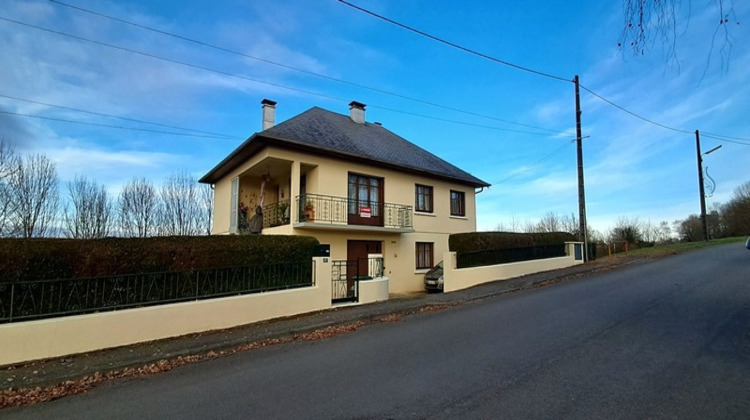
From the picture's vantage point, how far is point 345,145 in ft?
57.7

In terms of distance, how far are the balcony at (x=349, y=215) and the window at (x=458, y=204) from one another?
389cm

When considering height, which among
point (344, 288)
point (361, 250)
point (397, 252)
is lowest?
point (344, 288)

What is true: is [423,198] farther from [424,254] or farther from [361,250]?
[361,250]

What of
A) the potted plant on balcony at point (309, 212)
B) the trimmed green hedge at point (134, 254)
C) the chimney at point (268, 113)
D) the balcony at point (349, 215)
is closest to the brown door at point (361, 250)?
the balcony at point (349, 215)

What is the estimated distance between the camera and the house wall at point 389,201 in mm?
16328

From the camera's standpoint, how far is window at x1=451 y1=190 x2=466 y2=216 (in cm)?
2214

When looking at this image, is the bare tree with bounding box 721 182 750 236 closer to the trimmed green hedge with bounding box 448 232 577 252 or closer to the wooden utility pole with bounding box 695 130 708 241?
the wooden utility pole with bounding box 695 130 708 241

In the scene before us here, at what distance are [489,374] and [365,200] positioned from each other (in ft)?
44.2

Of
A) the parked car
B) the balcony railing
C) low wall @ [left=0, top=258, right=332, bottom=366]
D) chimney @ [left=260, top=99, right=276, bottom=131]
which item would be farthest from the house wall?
low wall @ [left=0, top=258, right=332, bottom=366]

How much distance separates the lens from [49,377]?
6.14 m

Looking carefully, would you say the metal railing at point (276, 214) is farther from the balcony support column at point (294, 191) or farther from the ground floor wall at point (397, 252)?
the ground floor wall at point (397, 252)

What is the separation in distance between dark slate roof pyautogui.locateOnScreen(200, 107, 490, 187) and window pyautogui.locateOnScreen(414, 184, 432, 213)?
0.88 metres

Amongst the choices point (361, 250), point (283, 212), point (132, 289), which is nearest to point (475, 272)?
point (361, 250)

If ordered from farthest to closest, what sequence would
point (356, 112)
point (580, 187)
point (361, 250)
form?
point (356, 112)
point (580, 187)
point (361, 250)
